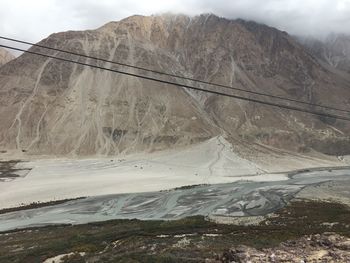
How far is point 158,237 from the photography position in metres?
37.2

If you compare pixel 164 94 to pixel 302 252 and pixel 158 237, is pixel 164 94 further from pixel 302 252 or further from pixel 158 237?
pixel 302 252

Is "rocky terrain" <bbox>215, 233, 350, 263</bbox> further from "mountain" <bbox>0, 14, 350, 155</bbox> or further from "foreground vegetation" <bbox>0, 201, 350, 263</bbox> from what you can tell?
"mountain" <bbox>0, 14, 350, 155</bbox>

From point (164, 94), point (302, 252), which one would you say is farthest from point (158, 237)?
point (164, 94)

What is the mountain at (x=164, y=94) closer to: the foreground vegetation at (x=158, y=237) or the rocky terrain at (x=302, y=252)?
the foreground vegetation at (x=158, y=237)

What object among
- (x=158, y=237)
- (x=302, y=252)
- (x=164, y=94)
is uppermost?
(x=164, y=94)

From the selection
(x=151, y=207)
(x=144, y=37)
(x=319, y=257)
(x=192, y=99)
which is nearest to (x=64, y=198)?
(x=151, y=207)

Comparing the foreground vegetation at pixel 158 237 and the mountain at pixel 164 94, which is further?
the mountain at pixel 164 94

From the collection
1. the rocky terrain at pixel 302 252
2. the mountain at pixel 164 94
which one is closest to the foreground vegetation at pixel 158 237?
the rocky terrain at pixel 302 252

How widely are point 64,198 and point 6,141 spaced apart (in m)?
61.1

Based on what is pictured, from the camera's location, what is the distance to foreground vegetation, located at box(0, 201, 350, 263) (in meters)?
30.4

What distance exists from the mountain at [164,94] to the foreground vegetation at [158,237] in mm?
79215

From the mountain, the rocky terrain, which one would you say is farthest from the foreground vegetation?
the mountain

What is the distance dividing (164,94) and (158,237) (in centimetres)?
11238

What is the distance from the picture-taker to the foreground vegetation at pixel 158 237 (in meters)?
30.4
